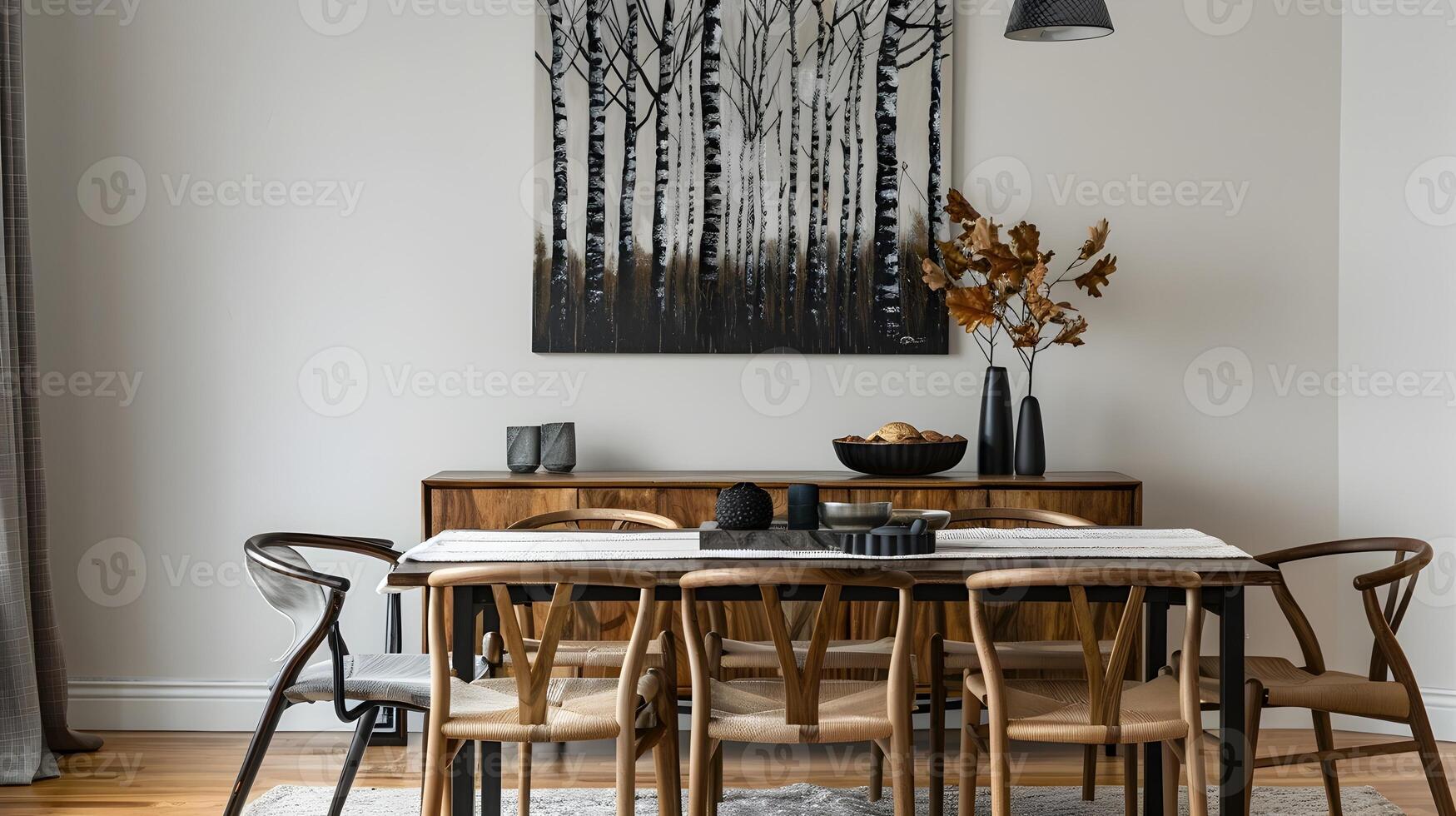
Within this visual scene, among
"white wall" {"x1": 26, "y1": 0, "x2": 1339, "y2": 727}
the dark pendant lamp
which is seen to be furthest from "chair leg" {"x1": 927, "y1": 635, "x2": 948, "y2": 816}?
the dark pendant lamp

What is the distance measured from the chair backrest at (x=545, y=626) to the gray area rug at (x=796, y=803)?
915 mm

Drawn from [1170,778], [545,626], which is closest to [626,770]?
[545,626]

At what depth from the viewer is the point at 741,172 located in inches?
151

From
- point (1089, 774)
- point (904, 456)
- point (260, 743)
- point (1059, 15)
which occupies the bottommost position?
point (1089, 774)

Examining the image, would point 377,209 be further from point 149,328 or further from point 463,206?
point 149,328

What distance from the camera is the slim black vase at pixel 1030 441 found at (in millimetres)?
3580

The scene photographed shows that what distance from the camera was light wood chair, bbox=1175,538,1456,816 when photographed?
99.0 inches

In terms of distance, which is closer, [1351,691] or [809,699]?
[809,699]

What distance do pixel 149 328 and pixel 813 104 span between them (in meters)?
2.30

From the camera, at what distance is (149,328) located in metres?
3.85

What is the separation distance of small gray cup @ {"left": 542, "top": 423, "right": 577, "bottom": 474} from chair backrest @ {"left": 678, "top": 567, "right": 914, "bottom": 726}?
4.96ft

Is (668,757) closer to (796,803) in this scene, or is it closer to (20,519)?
(796,803)

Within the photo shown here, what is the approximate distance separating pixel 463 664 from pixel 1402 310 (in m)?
→ 3.17

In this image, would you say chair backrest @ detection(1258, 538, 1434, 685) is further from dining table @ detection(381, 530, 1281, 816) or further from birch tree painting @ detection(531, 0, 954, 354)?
birch tree painting @ detection(531, 0, 954, 354)
